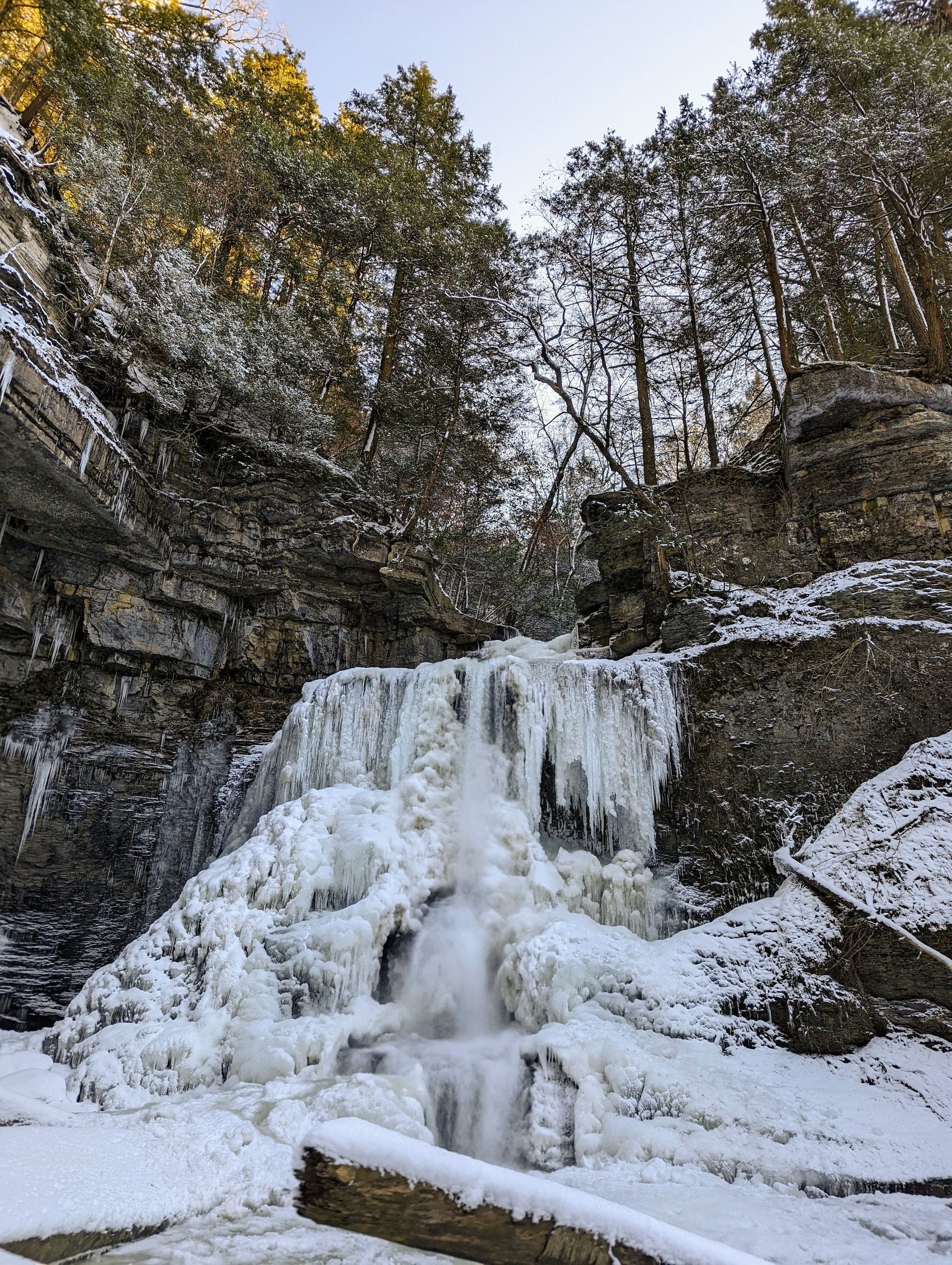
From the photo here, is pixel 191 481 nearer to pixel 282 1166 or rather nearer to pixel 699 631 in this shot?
pixel 699 631

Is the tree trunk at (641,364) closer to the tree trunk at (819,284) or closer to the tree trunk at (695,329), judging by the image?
the tree trunk at (695,329)

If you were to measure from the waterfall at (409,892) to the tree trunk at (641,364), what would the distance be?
5.21 metres

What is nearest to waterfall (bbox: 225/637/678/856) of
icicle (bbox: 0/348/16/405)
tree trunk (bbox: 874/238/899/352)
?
icicle (bbox: 0/348/16/405)

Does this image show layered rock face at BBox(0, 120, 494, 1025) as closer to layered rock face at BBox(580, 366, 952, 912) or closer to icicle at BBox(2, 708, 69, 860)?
icicle at BBox(2, 708, 69, 860)

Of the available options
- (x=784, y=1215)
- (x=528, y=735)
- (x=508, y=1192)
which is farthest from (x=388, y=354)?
(x=508, y=1192)

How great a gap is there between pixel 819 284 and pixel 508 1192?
1368cm

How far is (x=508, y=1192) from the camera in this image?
1498 mm

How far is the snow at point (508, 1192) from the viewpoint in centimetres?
143

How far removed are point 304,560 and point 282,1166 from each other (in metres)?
9.26

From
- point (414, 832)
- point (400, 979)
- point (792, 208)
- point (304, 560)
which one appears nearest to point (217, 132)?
point (304, 560)

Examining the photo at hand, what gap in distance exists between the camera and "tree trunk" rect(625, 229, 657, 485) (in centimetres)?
1162

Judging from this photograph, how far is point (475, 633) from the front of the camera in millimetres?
12531

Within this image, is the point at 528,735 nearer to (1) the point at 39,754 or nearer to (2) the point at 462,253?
(1) the point at 39,754

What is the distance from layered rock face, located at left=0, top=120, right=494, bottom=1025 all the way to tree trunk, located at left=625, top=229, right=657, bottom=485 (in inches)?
180
